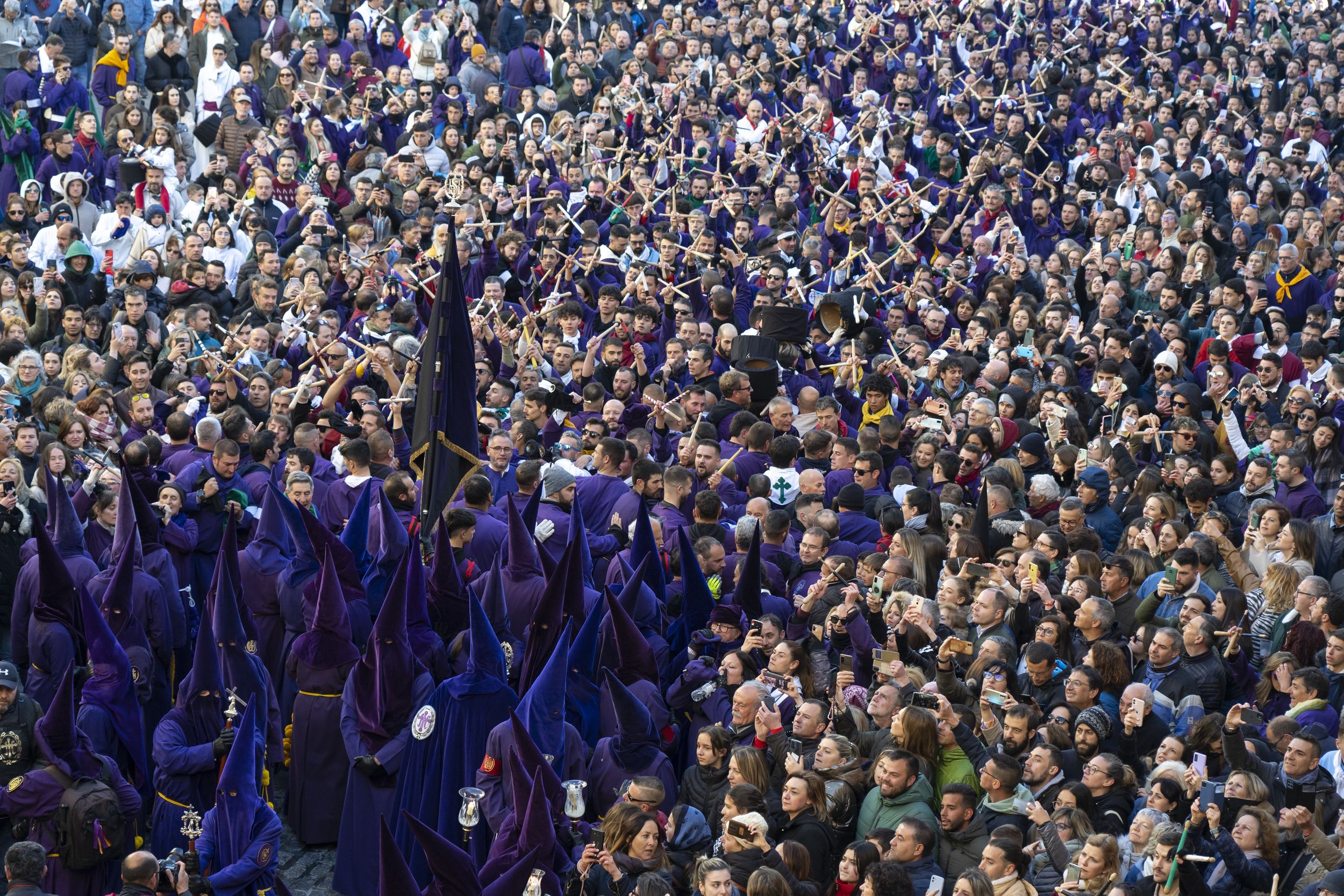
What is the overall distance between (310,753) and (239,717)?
911 mm

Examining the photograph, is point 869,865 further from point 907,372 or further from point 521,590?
point 907,372

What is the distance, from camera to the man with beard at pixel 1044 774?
8.09 m

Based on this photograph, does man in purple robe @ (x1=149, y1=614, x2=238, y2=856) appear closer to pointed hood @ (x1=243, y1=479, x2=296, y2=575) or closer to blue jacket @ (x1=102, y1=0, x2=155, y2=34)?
pointed hood @ (x1=243, y1=479, x2=296, y2=575)

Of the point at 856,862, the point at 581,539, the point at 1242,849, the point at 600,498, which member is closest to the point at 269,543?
the point at 581,539

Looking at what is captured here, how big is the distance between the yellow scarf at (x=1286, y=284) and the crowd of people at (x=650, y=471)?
3 cm

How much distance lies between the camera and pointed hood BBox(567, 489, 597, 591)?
31.5ft

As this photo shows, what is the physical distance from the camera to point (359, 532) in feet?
33.6

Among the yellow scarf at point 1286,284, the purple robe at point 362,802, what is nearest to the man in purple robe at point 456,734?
the purple robe at point 362,802

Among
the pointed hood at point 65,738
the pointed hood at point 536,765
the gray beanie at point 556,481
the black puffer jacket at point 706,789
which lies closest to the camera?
the pointed hood at point 536,765

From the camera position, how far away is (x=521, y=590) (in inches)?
394

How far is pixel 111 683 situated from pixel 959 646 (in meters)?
4.60

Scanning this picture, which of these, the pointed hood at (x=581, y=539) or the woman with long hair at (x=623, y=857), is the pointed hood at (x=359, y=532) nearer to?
the pointed hood at (x=581, y=539)

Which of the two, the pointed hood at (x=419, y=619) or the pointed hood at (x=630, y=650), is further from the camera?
the pointed hood at (x=419, y=619)

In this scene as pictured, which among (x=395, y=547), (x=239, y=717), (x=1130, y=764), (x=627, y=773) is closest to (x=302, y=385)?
(x=395, y=547)
